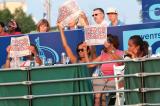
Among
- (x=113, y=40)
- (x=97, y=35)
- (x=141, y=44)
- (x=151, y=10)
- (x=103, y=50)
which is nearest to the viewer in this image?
(x=97, y=35)

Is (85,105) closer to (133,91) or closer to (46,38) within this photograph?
(133,91)

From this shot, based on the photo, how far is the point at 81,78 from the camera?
10.2 m

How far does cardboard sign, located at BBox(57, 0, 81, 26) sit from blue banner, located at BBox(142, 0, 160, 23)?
123 cm

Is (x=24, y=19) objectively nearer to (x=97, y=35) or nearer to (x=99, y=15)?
(x=99, y=15)

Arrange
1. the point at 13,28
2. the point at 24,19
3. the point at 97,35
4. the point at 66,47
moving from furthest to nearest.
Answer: the point at 24,19, the point at 13,28, the point at 66,47, the point at 97,35

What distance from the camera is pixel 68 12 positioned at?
39.2ft

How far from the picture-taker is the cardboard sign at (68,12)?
39.1ft

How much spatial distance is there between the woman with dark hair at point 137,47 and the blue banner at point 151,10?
1.13 m

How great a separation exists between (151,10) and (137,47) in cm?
140

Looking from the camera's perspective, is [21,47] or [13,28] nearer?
[21,47]

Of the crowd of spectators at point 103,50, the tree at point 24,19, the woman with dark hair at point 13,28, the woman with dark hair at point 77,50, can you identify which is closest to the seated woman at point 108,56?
the crowd of spectators at point 103,50

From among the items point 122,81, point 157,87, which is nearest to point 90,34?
point 122,81

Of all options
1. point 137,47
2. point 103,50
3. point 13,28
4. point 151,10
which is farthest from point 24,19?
point 137,47

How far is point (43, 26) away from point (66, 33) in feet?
2.43
